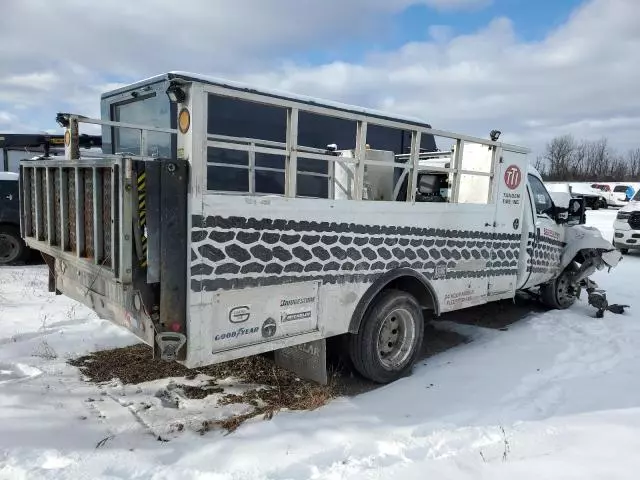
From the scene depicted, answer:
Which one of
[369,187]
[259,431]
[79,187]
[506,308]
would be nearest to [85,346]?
[79,187]

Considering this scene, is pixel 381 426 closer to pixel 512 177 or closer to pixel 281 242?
pixel 281 242

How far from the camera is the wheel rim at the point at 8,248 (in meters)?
9.71

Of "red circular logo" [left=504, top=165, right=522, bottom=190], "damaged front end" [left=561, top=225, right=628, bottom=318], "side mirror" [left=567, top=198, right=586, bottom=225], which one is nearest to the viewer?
"red circular logo" [left=504, top=165, right=522, bottom=190]

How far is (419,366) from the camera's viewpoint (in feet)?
16.4

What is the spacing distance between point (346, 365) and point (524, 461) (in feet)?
5.65

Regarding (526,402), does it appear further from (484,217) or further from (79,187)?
(79,187)

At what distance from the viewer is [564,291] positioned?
7.28 meters

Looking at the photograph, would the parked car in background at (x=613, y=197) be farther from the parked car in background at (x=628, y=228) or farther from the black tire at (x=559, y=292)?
the black tire at (x=559, y=292)

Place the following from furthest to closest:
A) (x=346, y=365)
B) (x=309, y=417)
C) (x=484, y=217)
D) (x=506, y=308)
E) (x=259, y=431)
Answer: (x=506, y=308) → (x=484, y=217) → (x=346, y=365) → (x=309, y=417) → (x=259, y=431)

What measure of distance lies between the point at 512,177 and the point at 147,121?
16.1 ft

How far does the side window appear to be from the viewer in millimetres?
6367

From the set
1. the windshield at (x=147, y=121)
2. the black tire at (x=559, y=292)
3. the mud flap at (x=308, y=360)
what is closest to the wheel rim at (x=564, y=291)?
the black tire at (x=559, y=292)

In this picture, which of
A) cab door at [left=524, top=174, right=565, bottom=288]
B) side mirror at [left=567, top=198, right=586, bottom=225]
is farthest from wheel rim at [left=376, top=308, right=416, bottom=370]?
side mirror at [left=567, top=198, right=586, bottom=225]

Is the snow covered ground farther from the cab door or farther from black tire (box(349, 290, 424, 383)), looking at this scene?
the cab door
